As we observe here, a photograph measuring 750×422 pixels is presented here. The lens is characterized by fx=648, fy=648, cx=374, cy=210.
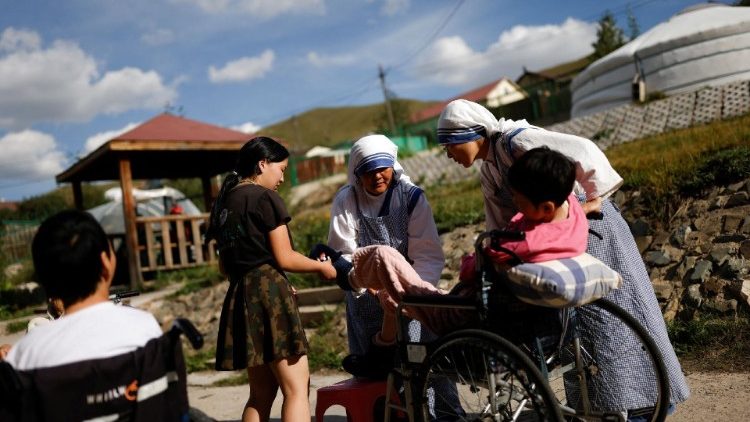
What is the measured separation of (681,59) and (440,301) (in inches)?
583

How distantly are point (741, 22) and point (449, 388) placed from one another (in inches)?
590

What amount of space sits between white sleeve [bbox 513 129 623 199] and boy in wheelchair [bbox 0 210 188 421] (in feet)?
5.39

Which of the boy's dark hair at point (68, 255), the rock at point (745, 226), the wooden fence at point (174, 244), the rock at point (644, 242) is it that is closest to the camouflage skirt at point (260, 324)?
the boy's dark hair at point (68, 255)

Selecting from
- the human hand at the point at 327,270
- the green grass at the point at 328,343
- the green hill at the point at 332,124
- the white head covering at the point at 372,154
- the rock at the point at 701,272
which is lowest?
the green grass at the point at 328,343

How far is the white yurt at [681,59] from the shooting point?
47.6ft

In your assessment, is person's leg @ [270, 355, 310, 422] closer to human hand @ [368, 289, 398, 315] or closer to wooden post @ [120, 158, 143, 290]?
human hand @ [368, 289, 398, 315]

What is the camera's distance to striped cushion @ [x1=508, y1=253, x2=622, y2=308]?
6.75 ft

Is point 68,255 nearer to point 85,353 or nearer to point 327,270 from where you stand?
point 85,353

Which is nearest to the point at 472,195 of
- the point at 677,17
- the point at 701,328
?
the point at 701,328

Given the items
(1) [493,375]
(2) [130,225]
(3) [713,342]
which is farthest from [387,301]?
(2) [130,225]

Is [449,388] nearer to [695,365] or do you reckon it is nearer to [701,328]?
[695,365]

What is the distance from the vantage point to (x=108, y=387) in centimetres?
186

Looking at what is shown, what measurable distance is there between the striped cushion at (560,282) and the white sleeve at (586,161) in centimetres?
52

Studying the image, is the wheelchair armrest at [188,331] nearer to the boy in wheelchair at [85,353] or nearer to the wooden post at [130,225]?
the boy in wheelchair at [85,353]
